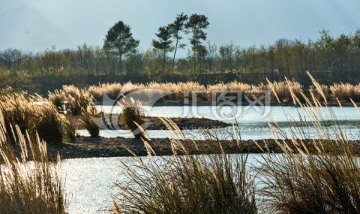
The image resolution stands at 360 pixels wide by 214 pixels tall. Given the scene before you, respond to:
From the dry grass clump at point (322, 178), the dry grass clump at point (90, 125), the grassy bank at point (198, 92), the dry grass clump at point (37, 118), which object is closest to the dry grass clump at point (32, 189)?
the dry grass clump at point (322, 178)

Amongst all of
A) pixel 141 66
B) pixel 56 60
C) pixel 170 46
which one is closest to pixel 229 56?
pixel 170 46

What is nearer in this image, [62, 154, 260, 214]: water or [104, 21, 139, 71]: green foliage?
[62, 154, 260, 214]: water

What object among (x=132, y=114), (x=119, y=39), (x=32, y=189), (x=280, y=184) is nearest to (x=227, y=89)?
(x=132, y=114)

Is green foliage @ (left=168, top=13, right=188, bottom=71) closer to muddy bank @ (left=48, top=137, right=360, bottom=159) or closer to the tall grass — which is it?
the tall grass

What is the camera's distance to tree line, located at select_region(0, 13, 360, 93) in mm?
53125

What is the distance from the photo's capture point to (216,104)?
34125 mm

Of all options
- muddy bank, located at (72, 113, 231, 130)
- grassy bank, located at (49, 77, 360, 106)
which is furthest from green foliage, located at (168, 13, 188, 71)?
muddy bank, located at (72, 113, 231, 130)

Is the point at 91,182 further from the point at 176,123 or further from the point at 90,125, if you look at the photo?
the point at 176,123

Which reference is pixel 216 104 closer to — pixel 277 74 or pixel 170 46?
pixel 277 74

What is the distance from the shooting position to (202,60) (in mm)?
65500

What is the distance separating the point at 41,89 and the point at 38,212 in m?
51.8

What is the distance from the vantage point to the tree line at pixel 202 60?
53.1 metres

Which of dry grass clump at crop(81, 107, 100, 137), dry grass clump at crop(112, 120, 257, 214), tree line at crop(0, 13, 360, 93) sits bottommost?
dry grass clump at crop(81, 107, 100, 137)

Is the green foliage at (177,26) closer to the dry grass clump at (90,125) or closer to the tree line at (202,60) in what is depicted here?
the tree line at (202,60)
